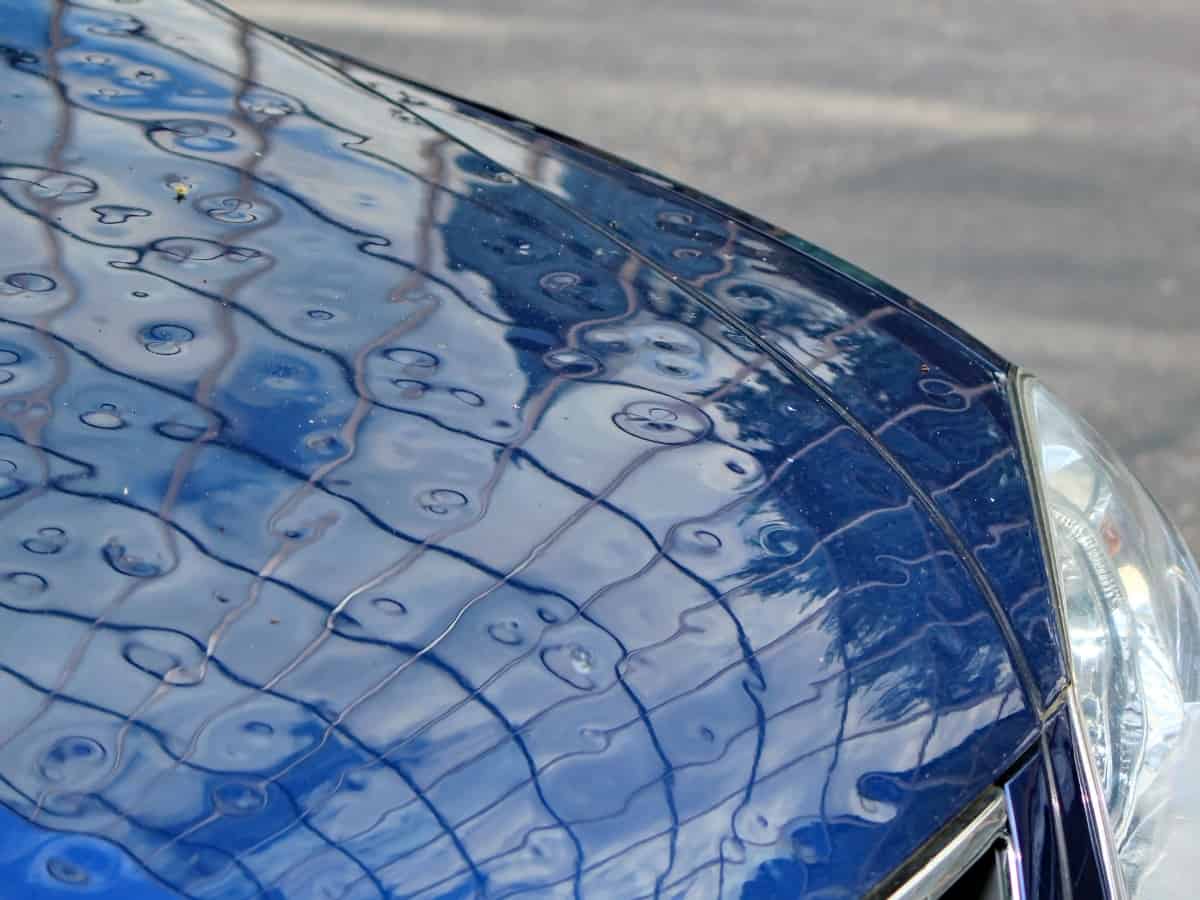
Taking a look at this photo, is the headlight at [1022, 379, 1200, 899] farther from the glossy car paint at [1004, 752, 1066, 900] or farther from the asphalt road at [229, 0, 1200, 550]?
the asphalt road at [229, 0, 1200, 550]

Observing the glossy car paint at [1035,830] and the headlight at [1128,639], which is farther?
the headlight at [1128,639]

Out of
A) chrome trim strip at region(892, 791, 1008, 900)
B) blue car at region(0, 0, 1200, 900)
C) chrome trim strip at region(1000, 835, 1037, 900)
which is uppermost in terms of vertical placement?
blue car at region(0, 0, 1200, 900)

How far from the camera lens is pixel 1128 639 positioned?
5.90 feet

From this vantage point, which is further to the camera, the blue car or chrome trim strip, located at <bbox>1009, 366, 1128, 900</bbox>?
chrome trim strip, located at <bbox>1009, 366, 1128, 900</bbox>

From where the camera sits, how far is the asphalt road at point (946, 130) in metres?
4.46

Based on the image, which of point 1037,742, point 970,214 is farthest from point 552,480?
point 970,214

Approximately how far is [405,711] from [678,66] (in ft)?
16.4

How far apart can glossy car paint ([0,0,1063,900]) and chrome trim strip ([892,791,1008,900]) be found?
22 mm

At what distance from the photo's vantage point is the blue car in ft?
4.10

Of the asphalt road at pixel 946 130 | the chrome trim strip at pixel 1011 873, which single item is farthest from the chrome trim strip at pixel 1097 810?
the asphalt road at pixel 946 130

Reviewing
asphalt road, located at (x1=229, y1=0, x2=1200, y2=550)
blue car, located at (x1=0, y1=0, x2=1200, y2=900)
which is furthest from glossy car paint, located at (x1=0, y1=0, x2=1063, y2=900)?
asphalt road, located at (x1=229, y1=0, x2=1200, y2=550)

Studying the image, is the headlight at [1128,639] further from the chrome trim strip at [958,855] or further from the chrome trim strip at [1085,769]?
the chrome trim strip at [958,855]

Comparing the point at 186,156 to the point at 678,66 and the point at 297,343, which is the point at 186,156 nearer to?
the point at 297,343

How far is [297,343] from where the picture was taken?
1.68 metres
